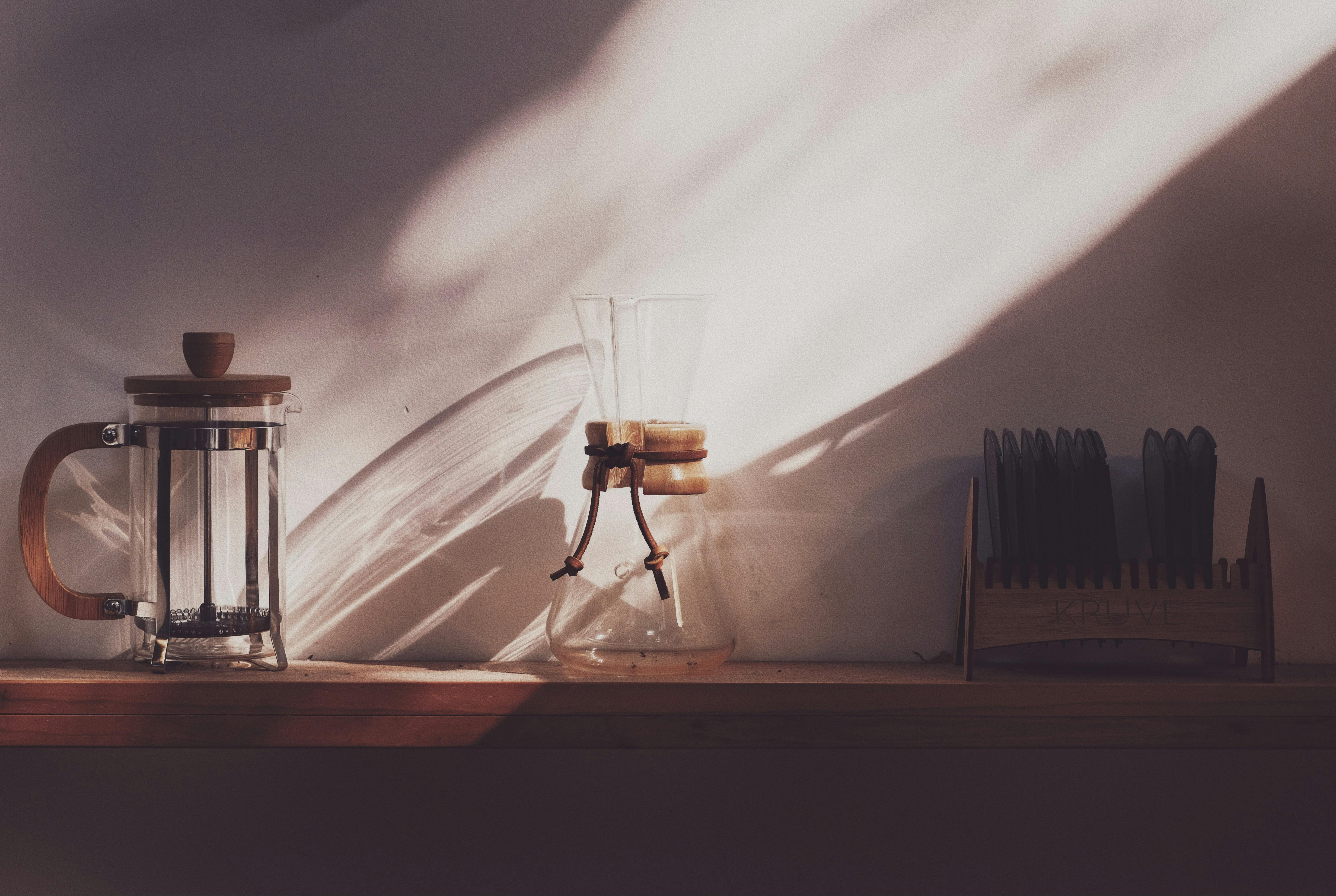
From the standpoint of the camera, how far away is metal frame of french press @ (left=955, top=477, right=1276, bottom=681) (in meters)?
0.91

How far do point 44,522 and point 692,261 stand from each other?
2.14 ft

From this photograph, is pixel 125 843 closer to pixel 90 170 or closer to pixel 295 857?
pixel 295 857

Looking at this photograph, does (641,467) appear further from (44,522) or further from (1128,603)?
(44,522)

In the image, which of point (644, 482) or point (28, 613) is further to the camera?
point (28, 613)

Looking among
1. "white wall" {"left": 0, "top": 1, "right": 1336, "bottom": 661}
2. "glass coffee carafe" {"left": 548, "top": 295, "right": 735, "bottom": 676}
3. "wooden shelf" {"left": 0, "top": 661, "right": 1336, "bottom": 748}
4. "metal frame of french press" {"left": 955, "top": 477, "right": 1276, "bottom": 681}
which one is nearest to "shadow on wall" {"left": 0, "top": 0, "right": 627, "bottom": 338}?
"white wall" {"left": 0, "top": 1, "right": 1336, "bottom": 661}

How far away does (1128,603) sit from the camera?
0.91 m

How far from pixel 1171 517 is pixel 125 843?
106cm

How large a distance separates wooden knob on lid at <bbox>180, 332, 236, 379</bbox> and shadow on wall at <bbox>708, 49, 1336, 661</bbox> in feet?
1.56

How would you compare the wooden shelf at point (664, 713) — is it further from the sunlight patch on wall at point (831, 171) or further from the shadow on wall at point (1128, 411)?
the sunlight patch on wall at point (831, 171)

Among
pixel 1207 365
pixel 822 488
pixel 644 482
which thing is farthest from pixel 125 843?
pixel 1207 365

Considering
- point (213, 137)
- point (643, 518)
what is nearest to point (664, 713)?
point (643, 518)

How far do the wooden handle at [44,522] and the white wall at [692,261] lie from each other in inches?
2.7

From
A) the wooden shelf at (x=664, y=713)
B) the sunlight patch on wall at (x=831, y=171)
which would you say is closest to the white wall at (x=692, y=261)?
the sunlight patch on wall at (x=831, y=171)

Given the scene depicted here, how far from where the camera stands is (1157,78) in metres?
0.99
